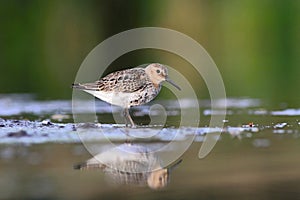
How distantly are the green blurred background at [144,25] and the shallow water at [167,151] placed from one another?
10.4 metres

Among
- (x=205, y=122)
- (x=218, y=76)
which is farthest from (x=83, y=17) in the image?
(x=205, y=122)

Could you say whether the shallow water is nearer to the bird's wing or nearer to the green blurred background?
the bird's wing

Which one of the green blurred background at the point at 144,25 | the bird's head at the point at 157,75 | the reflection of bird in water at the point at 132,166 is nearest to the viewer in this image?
the reflection of bird in water at the point at 132,166

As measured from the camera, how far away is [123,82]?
1053cm

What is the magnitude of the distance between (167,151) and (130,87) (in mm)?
2592

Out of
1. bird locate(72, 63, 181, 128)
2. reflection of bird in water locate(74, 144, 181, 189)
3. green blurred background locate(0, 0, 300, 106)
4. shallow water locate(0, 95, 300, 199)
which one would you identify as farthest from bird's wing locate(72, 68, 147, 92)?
green blurred background locate(0, 0, 300, 106)

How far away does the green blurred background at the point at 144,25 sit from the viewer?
71.7ft

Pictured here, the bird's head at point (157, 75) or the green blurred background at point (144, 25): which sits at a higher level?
the green blurred background at point (144, 25)

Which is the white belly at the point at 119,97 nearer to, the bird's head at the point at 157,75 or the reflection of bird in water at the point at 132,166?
the bird's head at the point at 157,75

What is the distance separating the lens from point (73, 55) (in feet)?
76.3

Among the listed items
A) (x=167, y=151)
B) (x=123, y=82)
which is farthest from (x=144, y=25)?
(x=167, y=151)

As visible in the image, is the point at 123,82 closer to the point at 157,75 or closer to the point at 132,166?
the point at 157,75

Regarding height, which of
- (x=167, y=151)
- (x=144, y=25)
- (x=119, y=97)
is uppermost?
(x=144, y=25)

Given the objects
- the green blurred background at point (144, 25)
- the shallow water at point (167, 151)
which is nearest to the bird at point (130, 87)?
the shallow water at point (167, 151)
